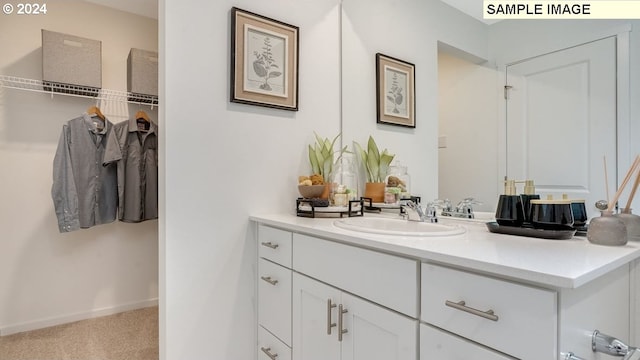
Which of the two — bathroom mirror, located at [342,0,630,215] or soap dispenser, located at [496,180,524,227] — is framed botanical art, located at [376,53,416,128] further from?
soap dispenser, located at [496,180,524,227]

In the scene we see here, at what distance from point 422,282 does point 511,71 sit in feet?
2.92

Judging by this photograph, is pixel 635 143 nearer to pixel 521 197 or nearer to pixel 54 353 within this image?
pixel 521 197

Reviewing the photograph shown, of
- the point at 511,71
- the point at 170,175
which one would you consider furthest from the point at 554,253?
A: the point at 170,175

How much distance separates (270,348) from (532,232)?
117 centimetres

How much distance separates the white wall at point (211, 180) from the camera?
1.39 metres

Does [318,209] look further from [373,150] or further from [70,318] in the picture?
[70,318]

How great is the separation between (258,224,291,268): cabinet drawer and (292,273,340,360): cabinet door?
10cm

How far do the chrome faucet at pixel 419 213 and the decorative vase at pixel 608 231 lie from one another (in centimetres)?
57

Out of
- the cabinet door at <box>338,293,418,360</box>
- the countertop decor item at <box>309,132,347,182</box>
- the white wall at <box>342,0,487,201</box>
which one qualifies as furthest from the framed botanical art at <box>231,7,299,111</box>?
the cabinet door at <box>338,293,418,360</box>

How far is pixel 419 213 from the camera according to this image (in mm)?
1434

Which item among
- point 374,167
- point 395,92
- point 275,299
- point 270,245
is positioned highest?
point 395,92

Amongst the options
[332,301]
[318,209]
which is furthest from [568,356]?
[318,209]

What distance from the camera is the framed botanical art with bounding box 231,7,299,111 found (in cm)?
155

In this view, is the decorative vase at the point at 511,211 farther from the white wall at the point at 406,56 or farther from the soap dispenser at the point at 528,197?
the white wall at the point at 406,56
